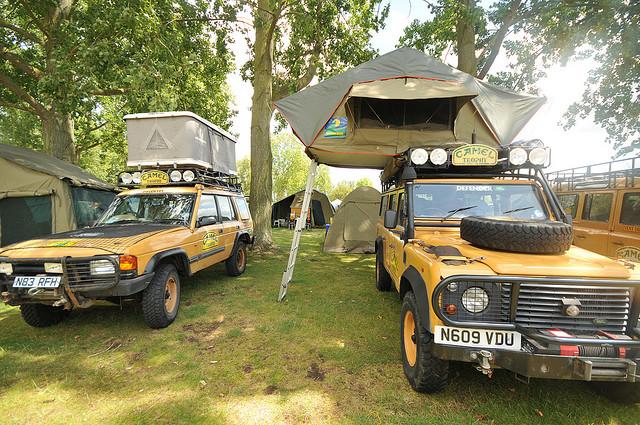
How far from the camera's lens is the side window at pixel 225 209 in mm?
6366

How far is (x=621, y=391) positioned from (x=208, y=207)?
5895 millimetres

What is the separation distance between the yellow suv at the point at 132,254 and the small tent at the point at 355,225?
4855mm

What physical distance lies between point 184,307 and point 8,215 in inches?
256

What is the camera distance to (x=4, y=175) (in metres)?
7.84

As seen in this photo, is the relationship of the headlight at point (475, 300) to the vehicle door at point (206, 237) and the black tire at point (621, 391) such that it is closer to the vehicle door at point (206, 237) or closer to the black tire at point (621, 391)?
the black tire at point (621, 391)

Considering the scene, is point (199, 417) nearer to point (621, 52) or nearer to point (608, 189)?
point (608, 189)

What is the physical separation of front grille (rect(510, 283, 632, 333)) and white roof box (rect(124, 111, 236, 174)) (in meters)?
5.78

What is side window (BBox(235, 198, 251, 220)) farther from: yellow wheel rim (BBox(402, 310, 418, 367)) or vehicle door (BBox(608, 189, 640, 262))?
vehicle door (BBox(608, 189, 640, 262))

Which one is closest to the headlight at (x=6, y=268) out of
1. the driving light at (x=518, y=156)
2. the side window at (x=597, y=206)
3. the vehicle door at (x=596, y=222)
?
the driving light at (x=518, y=156)

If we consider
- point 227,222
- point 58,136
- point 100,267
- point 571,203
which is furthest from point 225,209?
point 58,136

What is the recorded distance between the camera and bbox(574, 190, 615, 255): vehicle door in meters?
5.34

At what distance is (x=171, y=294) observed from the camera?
4.52 m

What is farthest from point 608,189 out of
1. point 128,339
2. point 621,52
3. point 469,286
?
point 128,339

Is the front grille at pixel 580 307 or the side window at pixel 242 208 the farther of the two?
the side window at pixel 242 208
